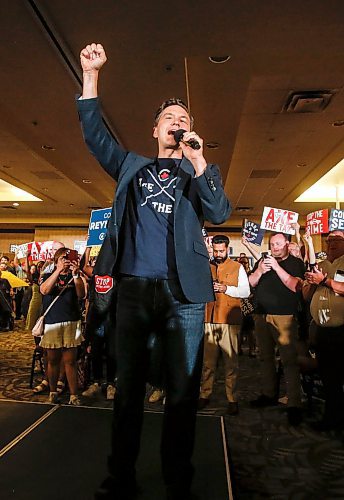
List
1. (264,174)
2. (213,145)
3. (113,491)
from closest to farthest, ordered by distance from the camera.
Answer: (113,491), (213,145), (264,174)

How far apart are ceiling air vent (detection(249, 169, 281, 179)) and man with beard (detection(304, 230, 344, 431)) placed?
5.67m

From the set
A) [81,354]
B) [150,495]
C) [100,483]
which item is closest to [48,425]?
[100,483]

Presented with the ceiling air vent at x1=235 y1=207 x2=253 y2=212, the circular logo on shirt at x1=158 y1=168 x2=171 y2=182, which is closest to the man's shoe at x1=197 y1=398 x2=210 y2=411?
the circular logo on shirt at x1=158 y1=168 x2=171 y2=182

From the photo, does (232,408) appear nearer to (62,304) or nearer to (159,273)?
(62,304)

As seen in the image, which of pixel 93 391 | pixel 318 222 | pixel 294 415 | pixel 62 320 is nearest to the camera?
pixel 294 415

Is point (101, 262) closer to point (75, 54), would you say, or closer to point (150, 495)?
point (150, 495)

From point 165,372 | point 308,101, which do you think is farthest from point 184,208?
point 308,101

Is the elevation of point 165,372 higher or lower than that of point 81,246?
lower

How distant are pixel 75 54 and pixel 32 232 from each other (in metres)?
16.1

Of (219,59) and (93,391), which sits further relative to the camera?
(93,391)

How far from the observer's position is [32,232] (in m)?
19.4

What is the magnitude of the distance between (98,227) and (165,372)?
292 centimetres

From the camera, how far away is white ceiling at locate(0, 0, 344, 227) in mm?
3555

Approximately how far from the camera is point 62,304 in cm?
400
